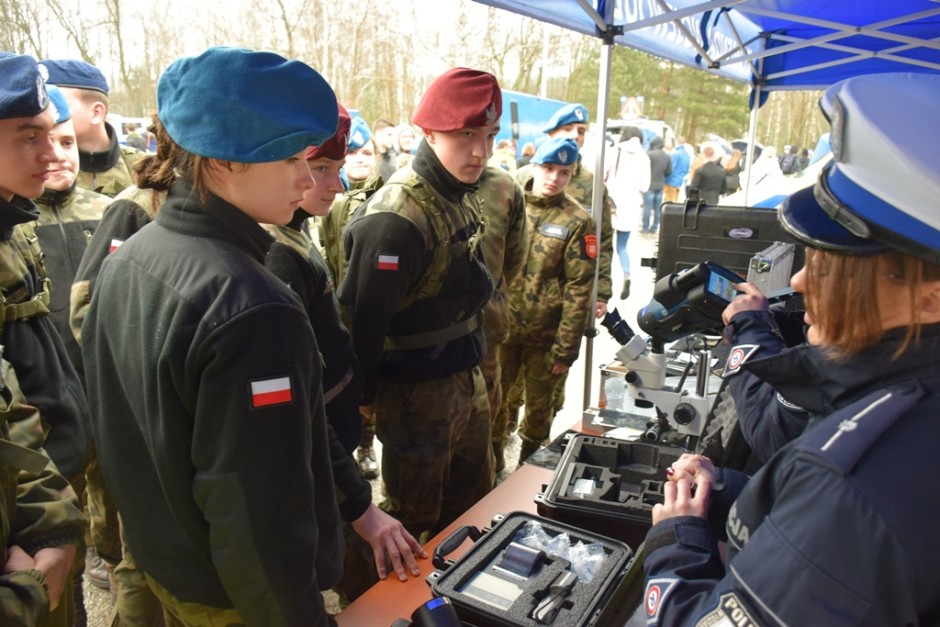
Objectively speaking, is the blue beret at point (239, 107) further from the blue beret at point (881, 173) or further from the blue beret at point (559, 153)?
the blue beret at point (559, 153)

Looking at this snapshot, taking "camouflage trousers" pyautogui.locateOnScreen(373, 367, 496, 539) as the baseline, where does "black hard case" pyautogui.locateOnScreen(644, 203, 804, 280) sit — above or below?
above

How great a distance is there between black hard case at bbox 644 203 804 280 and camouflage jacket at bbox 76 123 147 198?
2656 millimetres

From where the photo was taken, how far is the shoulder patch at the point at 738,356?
137cm

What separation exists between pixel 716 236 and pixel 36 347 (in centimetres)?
273

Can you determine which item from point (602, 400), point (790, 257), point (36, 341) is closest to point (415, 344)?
point (602, 400)

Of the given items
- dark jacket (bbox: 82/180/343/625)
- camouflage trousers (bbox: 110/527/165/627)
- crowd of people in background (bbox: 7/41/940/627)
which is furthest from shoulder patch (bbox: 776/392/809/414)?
camouflage trousers (bbox: 110/527/165/627)

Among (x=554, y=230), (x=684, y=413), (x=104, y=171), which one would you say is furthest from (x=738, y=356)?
(x=104, y=171)

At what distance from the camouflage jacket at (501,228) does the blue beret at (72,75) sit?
6.56 feet

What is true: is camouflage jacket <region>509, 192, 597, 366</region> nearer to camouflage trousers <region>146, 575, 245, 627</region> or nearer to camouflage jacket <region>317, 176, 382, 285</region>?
camouflage jacket <region>317, 176, 382, 285</region>

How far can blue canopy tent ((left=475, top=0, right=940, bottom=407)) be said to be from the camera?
10.6ft

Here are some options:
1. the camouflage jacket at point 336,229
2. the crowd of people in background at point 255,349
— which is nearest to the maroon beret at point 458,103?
the crowd of people in background at point 255,349

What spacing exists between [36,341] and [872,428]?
2072 mm

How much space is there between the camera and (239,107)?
1080mm

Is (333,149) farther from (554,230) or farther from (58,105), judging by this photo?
(554,230)
